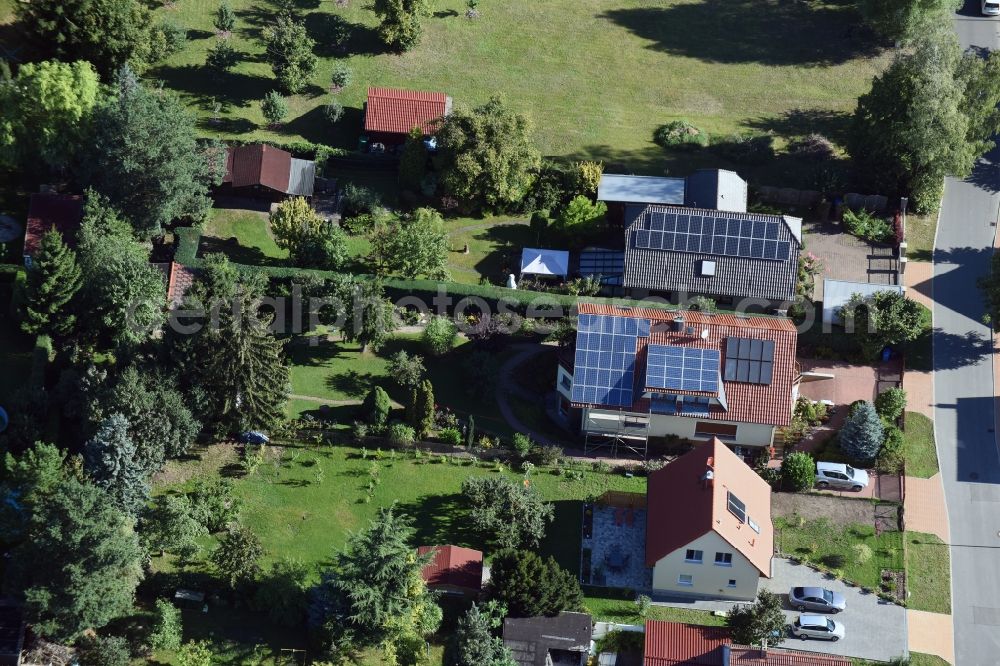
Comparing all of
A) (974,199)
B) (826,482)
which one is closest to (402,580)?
(826,482)

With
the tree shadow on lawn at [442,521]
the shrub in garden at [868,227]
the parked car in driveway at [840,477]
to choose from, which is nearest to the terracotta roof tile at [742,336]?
the parked car in driveway at [840,477]

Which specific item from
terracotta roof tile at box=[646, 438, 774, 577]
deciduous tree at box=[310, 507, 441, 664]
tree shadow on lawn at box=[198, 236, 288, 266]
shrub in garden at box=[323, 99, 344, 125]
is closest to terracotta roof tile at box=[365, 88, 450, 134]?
shrub in garden at box=[323, 99, 344, 125]

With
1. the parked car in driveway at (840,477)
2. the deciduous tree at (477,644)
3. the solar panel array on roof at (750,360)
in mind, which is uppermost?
the solar panel array on roof at (750,360)

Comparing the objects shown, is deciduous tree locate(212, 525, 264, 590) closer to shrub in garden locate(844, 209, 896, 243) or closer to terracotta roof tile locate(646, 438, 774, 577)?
terracotta roof tile locate(646, 438, 774, 577)

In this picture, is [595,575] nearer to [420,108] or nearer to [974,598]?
[974,598]

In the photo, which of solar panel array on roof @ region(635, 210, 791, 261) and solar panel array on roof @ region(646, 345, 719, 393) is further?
solar panel array on roof @ region(635, 210, 791, 261)

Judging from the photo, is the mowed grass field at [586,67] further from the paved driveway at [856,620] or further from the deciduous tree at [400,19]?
the paved driveway at [856,620]
